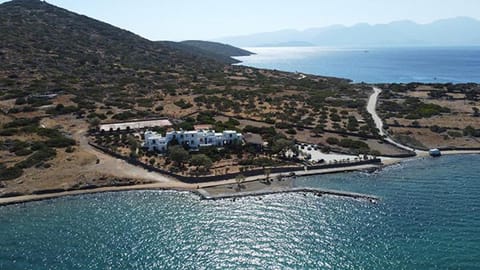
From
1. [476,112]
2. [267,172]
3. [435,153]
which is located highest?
[476,112]

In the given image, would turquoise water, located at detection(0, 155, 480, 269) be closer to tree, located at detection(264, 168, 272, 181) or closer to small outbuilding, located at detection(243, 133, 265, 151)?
tree, located at detection(264, 168, 272, 181)

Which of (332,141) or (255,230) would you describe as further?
(332,141)

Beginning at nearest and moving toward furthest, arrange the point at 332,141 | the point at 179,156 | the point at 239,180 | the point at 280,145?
the point at 239,180 < the point at 179,156 < the point at 280,145 < the point at 332,141

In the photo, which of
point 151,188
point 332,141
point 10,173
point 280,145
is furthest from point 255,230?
point 10,173

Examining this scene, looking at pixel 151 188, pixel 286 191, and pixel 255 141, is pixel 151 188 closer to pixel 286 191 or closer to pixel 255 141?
pixel 286 191

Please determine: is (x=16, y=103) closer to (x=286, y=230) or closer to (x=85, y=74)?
(x=85, y=74)

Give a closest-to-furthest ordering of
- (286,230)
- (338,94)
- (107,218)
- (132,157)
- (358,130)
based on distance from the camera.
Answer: (286,230) → (107,218) → (132,157) → (358,130) → (338,94)

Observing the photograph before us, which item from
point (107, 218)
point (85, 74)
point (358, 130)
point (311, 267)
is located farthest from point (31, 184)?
point (85, 74)

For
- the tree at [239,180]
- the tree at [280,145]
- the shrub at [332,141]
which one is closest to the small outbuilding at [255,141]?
the tree at [280,145]
